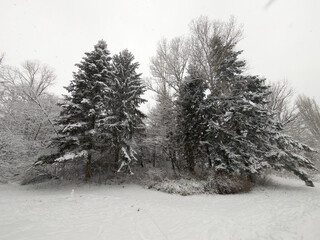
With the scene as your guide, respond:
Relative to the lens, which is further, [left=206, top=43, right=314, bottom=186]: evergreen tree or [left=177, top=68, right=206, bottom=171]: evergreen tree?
[left=177, top=68, right=206, bottom=171]: evergreen tree

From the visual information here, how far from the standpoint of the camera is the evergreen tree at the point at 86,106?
10.5 meters

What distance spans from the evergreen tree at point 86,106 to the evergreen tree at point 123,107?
0.67 meters

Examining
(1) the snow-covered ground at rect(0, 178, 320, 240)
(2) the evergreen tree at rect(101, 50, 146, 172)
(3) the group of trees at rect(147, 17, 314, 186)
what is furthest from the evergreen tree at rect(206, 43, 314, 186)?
(2) the evergreen tree at rect(101, 50, 146, 172)

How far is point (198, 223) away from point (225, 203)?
3.20 metres

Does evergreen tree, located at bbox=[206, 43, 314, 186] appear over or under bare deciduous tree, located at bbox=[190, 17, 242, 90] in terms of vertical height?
under

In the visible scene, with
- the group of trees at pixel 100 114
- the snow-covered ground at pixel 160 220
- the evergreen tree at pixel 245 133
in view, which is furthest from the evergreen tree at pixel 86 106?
the evergreen tree at pixel 245 133

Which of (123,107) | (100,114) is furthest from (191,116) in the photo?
(100,114)

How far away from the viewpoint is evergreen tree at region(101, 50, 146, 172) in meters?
11.5

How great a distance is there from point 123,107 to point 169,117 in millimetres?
4038

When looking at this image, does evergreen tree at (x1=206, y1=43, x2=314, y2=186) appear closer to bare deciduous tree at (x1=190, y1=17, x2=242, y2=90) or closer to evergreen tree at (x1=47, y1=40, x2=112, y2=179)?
bare deciduous tree at (x1=190, y1=17, x2=242, y2=90)

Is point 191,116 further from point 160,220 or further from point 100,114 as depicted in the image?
point 160,220


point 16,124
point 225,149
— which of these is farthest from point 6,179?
point 225,149

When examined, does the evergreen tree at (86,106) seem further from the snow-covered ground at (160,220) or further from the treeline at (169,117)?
the snow-covered ground at (160,220)

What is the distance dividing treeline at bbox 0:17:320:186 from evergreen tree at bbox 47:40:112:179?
2.6 inches
